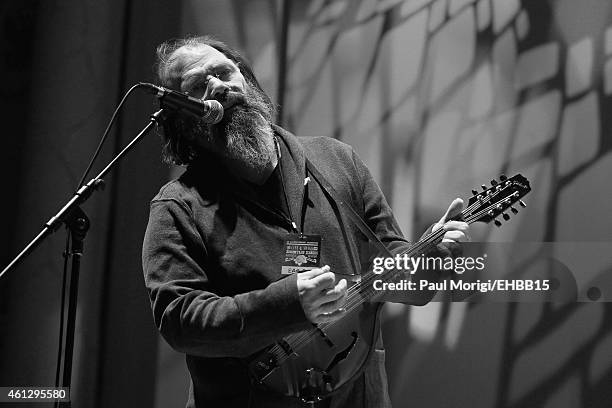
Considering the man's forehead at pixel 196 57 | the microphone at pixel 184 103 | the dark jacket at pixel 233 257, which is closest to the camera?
the dark jacket at pixel 233 257

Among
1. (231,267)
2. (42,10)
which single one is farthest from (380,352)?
(42,10)

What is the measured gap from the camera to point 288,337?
1.76 metres

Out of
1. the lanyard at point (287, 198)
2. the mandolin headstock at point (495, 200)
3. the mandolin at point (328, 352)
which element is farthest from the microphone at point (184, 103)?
the mandolin headstock at point (495, 200)

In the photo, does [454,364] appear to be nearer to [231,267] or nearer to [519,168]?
[519,168]

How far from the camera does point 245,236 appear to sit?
1.79m

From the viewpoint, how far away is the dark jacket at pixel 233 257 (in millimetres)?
1604

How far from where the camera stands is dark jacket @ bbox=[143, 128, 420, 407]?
5.26ft

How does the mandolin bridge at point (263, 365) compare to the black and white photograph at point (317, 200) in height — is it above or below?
below

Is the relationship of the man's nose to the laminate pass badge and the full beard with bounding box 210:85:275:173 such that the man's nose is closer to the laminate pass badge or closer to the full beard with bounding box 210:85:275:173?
the full beard with bounding box 210:85:275:173

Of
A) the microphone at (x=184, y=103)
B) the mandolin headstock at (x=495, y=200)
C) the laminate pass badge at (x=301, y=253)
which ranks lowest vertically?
the laminate pass badge at (x=301, y=253)

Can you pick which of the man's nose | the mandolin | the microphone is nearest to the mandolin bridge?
the mandolin

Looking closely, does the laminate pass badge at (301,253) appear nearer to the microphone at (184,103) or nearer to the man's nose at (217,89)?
the microphone at (184,103)

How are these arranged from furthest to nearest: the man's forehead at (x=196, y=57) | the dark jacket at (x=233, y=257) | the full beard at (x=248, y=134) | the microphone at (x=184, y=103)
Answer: the man's forehead at (x=196, y=57), the full beard at (x=248, y=134), the microphone at (x=184, y=103), the dark jacket at (x=233, y=257)

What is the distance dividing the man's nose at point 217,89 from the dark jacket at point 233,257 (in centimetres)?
17
